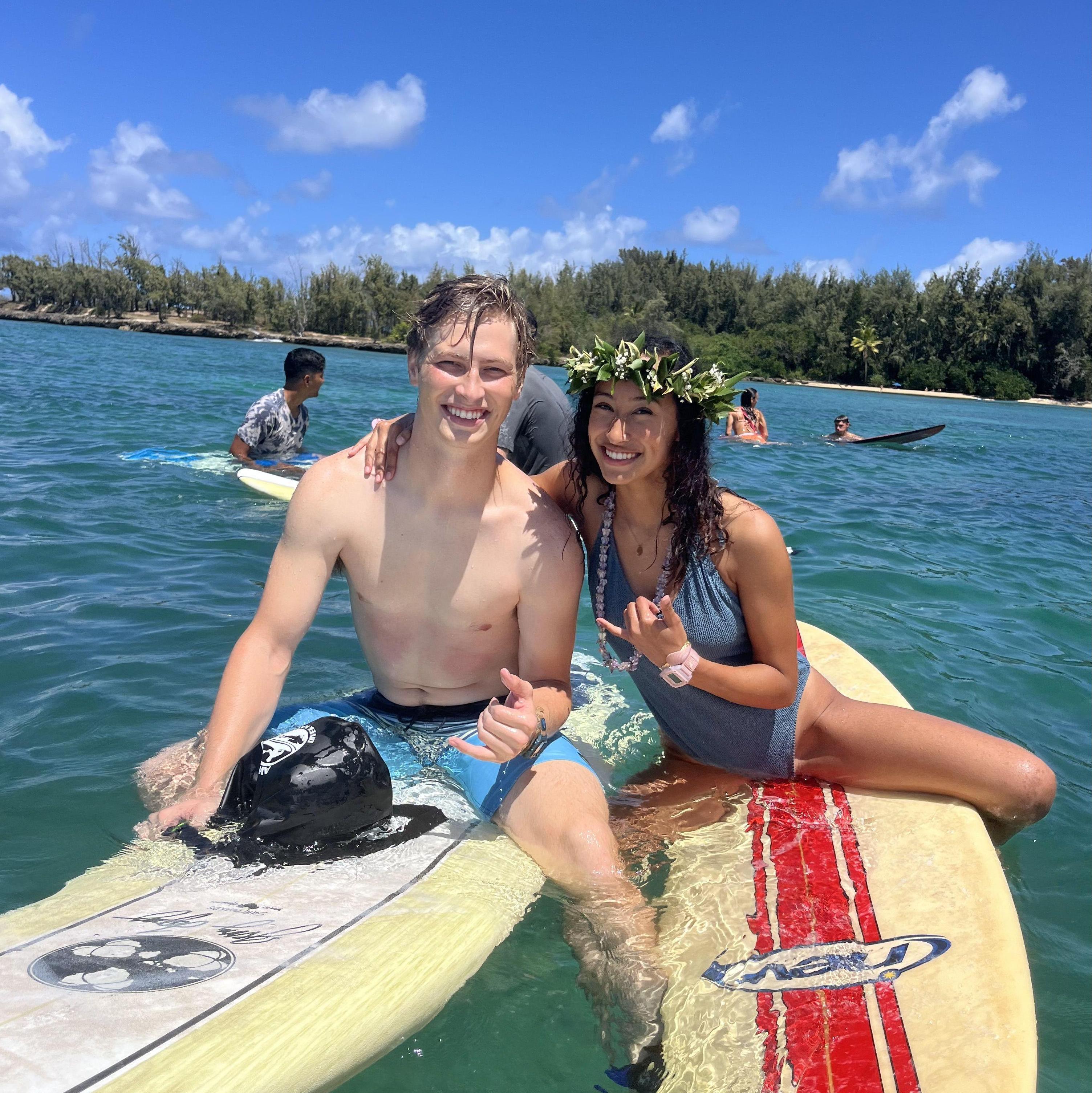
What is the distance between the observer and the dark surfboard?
2042cm

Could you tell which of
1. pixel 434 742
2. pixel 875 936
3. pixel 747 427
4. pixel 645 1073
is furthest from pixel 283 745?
pixel 747 427

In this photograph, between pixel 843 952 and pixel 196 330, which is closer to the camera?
pixel 843 952

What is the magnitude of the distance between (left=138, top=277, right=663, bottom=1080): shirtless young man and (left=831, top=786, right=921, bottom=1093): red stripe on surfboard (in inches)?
25.4

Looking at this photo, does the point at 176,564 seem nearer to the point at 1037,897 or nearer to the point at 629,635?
the point at 629,635

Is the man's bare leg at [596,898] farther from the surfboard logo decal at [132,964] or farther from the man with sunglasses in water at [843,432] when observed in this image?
the man with sunglasses in water at [843,432]

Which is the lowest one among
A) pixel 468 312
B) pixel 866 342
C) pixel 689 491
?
pixel 689 491

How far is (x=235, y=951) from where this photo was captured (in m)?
2.26

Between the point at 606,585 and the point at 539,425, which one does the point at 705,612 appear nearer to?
the point at 606,585

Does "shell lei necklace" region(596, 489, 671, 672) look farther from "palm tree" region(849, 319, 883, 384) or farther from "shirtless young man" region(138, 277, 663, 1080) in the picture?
"palm tree" region(849, 319, 883, 384)

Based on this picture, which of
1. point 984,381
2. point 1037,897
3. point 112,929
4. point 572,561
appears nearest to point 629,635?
point 572,561

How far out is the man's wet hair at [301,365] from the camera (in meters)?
9.12

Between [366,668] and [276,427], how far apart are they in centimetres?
563

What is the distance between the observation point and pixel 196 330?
73.8 m

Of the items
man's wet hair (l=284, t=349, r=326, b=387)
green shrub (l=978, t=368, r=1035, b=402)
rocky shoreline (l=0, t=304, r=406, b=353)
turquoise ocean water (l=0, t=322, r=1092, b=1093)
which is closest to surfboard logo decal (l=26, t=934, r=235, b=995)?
turquoise ocean water (l=0, t=322, r=1092, b=1093)
